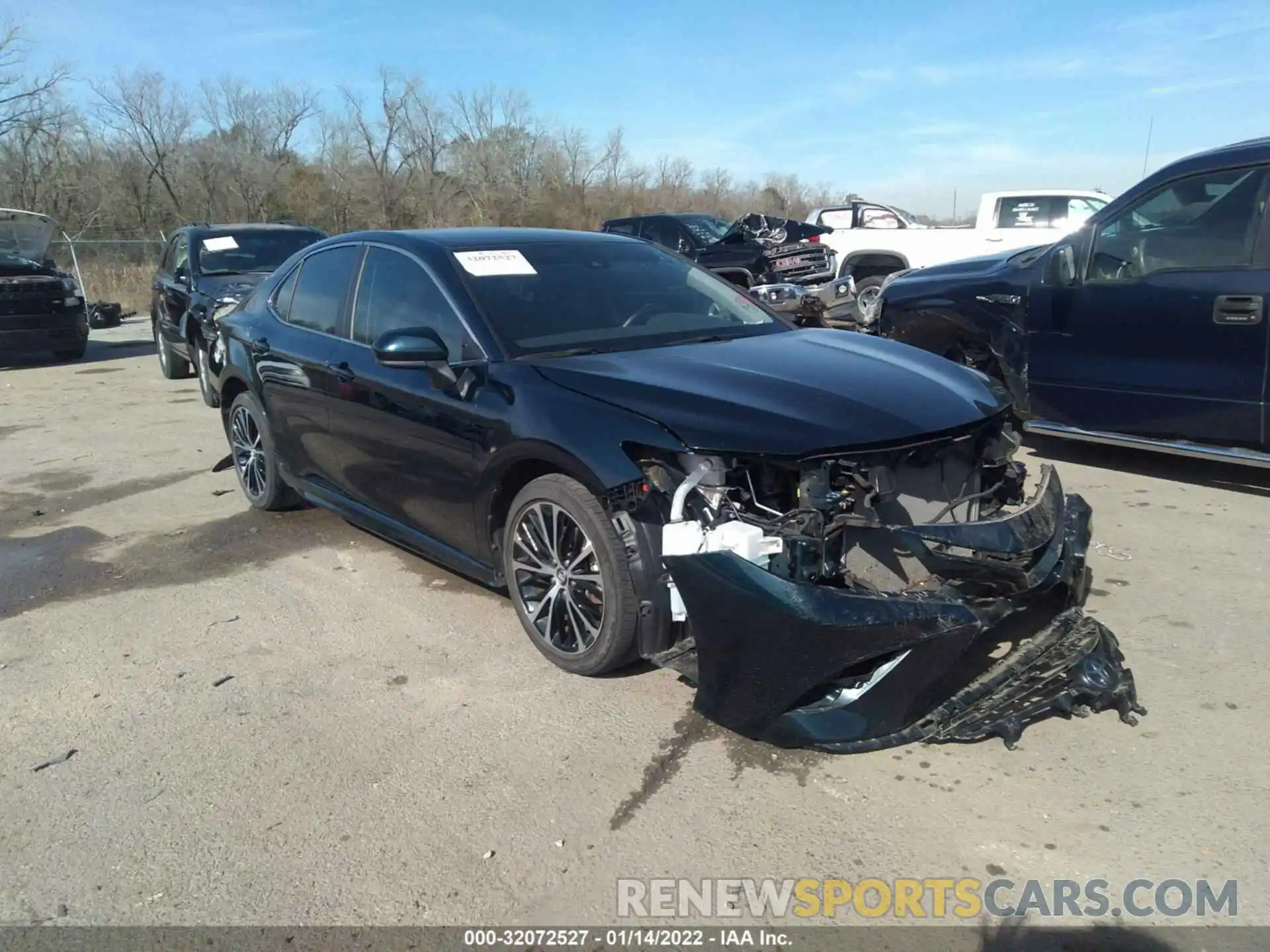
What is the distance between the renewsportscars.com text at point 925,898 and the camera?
8.25 feet

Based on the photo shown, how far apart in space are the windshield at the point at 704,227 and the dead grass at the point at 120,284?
13.8m

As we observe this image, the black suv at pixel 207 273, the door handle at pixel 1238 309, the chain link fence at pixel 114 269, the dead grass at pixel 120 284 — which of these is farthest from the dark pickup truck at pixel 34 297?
the door handle at pixel 1238 309

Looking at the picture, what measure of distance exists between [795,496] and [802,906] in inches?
51.0

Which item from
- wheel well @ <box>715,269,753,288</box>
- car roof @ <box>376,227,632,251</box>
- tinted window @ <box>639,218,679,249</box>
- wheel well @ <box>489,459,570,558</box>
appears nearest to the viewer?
wheel well @ <box>489,459,570,558</box>

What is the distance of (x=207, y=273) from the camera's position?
10461mm

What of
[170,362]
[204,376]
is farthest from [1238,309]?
[170,362]

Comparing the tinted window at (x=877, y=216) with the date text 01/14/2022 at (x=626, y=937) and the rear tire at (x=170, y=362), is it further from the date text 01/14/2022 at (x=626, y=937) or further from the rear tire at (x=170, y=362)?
the date text 01/14/2022 at (x=626, y=937)

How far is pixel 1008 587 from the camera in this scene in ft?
10.4

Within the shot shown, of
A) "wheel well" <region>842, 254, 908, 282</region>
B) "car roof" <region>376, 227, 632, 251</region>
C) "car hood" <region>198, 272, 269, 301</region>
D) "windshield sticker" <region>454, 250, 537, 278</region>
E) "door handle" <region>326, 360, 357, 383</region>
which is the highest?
"car roof" <region>376, 227, 632, 251</region>

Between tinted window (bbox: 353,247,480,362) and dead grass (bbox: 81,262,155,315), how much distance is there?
20.7m

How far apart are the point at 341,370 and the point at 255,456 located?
1.63 m

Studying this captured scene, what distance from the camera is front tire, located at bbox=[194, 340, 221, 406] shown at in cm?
987

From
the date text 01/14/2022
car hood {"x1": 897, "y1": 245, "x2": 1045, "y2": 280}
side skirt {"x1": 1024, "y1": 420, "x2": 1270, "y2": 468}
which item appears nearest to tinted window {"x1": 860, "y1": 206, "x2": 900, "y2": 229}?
car hood {"x1": 897, "y1": 245, "x2": 1045, "y2": 280}

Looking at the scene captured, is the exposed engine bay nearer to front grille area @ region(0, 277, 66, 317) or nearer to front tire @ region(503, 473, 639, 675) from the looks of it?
front grille area @ region(0, 277, 66, 317)
